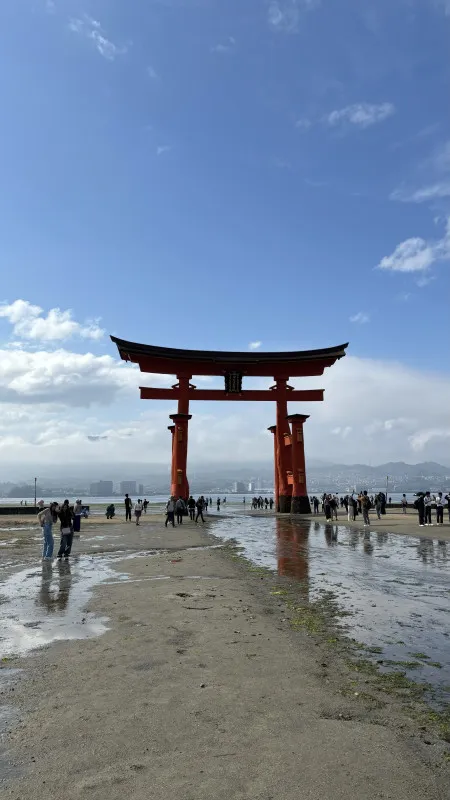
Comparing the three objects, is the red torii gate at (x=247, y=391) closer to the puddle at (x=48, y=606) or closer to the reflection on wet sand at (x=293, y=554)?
the reflection on wet sand at (x=293, y=554)

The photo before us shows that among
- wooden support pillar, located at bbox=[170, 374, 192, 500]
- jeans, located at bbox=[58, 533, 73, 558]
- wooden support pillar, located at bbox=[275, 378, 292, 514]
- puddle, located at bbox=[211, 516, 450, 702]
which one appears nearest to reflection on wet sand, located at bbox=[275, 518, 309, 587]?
puddle, located at bbox=[211, 516, 450, 702]

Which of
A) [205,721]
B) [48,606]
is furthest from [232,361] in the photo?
[205,721]

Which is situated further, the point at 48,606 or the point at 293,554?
the point at 293,554

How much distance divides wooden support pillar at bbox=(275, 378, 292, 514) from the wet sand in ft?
99.2

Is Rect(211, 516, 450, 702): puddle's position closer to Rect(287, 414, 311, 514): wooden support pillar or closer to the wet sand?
the wet sand

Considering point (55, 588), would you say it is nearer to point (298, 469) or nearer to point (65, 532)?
point (65, 532)

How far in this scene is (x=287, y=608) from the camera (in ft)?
25.1

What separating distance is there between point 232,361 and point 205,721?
32.3 m

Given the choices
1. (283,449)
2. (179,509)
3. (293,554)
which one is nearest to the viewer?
(293,554)

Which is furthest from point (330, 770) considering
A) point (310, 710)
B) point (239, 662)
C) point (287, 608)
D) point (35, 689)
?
point (287, 608)

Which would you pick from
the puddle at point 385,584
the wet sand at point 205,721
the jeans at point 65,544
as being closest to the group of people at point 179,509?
the puddle at point 385,584

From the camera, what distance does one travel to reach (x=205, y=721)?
12.4 feet

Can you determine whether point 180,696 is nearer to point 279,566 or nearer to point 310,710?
point 310,710

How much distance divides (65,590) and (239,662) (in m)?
5.26
